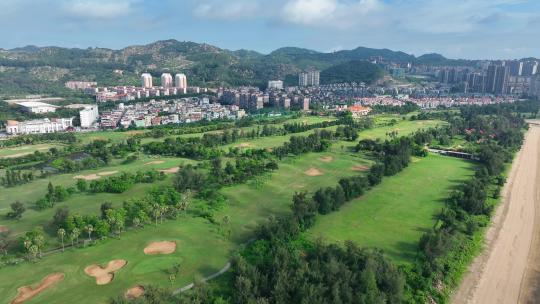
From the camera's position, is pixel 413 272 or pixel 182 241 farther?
pixel 182 241

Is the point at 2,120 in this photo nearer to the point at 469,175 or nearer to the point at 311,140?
the point at 311,140

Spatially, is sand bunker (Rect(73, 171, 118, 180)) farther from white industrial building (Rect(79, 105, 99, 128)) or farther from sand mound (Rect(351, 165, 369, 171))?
white industrial building (Rect(79, 105, 99, 128))

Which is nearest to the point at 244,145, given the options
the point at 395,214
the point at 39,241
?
the point at 395,214

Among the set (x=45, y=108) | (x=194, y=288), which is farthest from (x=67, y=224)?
(x=45, y=108)

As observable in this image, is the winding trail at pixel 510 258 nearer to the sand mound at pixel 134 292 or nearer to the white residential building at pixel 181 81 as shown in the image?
the sand mound at pixel 134 292

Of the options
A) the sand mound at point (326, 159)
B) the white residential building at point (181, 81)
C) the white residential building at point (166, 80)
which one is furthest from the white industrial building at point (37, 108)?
the sand mound at point (326, 159)
